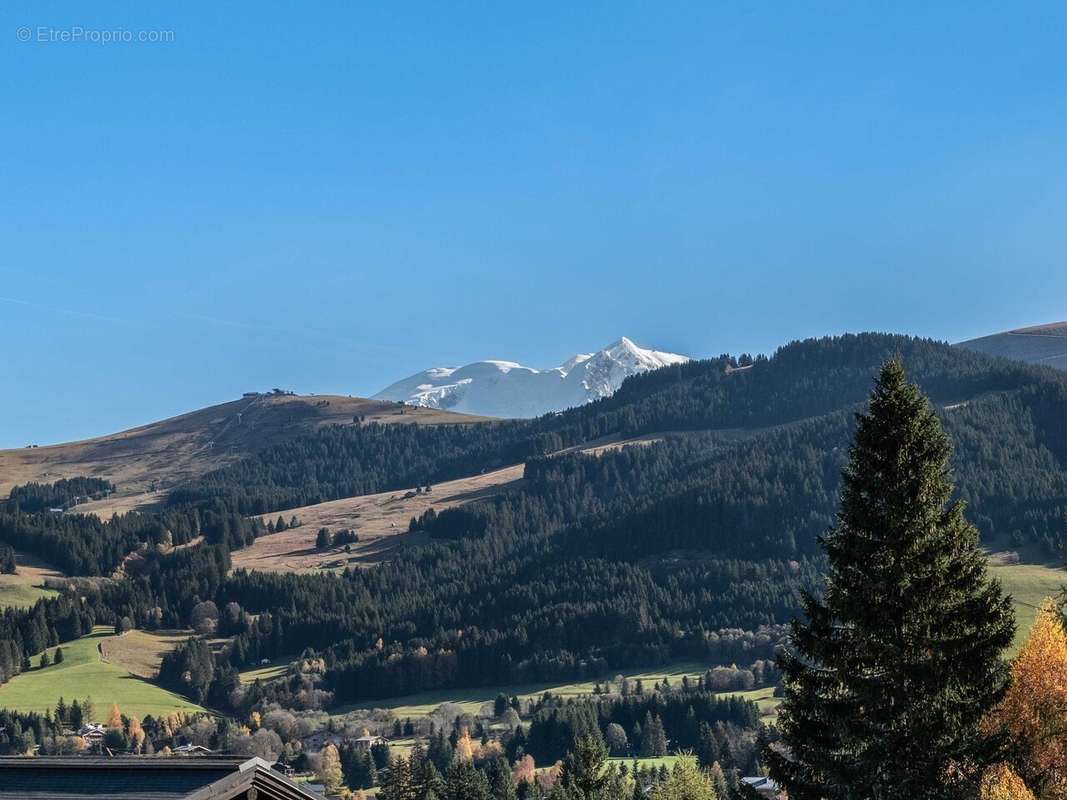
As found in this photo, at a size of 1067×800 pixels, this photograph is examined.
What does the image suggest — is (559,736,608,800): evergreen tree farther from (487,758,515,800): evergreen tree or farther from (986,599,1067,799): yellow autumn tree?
(487,758,515,800): evergreen tree

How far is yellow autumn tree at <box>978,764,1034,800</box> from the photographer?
4328 cm

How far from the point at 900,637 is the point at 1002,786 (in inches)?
216

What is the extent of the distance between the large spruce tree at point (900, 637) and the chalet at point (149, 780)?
23282 millimetres

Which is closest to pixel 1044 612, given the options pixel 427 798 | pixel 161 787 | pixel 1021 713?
pixel 1021 713

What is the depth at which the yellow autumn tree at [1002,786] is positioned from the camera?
43.3m

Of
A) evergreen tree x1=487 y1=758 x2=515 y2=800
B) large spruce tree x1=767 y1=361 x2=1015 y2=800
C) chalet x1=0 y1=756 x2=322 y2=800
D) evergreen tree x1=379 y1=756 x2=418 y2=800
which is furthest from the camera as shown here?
evergreen tree x1=379 y1=756 x2=418 y2=800

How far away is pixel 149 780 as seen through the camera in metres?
27.2

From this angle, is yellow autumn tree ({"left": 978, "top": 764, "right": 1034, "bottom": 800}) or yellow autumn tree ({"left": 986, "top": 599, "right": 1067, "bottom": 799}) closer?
yellow autumn tree ({"left": 978, "top": 764, "right": 1034, "bottom": 800})

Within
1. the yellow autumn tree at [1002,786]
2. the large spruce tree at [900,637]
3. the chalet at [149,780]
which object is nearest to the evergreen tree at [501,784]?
the large spruce tree at [900,637]

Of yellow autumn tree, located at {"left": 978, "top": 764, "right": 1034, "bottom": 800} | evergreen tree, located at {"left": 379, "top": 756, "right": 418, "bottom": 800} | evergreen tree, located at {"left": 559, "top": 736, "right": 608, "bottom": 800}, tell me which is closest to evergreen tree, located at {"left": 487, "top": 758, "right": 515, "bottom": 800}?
evergreen tree, located at {"left": 379, "top": 756, "right": 418, "bottom": 800}

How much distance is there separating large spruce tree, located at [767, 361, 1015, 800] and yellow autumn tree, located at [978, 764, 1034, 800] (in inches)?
22.1

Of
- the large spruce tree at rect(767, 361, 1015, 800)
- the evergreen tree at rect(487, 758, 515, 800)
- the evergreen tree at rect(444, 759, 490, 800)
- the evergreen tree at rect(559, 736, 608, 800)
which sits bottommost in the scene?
the evergreen tree at rect(487, 758, 515, 800)

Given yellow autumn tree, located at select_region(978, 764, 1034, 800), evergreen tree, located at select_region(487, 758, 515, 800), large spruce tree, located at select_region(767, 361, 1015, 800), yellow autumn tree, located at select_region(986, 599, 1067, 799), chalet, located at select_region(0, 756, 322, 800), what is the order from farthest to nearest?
evergreen tree, located at select_region(487, 758, 515, 800) < yellow autumn tree, located at select_region(986, 599, 1067, 799) < large spruce tree, located at select_region(767, 361, 1015, 800) < yellow autumn tree, located at select_region(978, 764, 1034, 800) < chalet, located at select_region(0, 756, 322, 800)

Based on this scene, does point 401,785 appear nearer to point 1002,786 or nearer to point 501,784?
point 501,784
